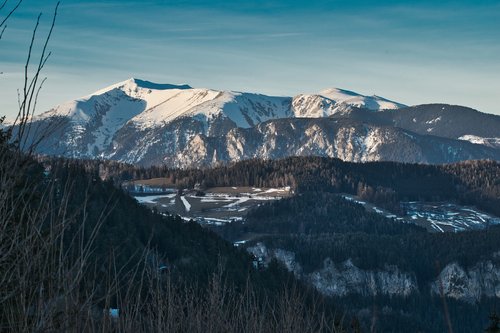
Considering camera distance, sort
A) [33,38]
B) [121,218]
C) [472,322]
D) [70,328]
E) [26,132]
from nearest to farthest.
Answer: [33,38]
[26,132]
[70,328]
[121,218]
[472,322]

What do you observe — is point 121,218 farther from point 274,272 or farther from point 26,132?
point 26,132

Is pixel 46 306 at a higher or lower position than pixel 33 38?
lower

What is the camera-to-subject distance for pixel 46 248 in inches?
335

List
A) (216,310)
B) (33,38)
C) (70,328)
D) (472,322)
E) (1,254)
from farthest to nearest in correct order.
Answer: (472,322) < (216,310) < (70,328) < (1,254) < (33,38)

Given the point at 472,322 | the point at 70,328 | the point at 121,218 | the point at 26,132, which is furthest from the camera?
the point at 472,322

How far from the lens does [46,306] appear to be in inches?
325

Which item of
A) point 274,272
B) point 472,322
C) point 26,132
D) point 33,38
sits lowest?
point 472,322

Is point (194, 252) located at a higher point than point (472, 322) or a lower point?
higher

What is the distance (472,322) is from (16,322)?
191030 millimetres

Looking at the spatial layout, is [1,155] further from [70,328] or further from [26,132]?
[70,328]

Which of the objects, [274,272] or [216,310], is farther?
[274,272]

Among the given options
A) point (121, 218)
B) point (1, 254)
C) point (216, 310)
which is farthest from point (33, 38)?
point (121, 218)

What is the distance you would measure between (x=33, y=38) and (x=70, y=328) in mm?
3595

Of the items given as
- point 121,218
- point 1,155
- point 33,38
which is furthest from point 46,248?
point 121,218
